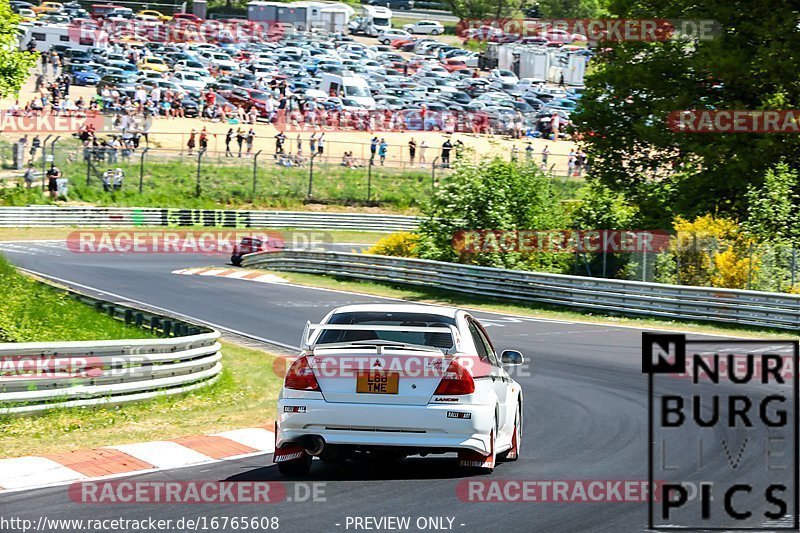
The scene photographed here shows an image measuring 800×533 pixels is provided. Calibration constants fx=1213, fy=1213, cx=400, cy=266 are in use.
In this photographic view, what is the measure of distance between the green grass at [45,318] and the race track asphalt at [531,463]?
9.46 feet

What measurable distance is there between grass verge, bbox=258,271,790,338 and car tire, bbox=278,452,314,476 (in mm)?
17288

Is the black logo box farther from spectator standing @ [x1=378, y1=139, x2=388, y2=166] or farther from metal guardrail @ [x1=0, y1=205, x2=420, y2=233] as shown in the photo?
spectator standing @ [x1=378, y1=139, x2=388, y2=166]

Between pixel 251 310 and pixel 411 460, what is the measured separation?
17599 millimetres

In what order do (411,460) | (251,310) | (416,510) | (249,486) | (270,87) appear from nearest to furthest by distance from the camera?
(416,510)
(249,486)
(411,460)
(251,310)
(270,87)

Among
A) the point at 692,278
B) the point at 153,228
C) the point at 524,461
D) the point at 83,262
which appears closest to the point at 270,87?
the point at 153,228

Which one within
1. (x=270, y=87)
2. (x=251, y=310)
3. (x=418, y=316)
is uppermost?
(x=270, y=87)

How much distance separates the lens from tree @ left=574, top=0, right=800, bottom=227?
3191 centimetres

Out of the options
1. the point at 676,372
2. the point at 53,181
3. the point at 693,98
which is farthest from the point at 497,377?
the point at 53,181

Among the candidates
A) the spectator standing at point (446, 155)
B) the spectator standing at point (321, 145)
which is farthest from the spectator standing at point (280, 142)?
the spectator standing at point (446, 155)

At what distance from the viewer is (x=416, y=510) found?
8531mm

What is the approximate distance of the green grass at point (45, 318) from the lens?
16438mm

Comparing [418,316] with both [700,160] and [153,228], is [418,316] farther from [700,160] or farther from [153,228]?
[153,228]

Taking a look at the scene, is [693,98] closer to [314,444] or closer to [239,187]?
[314,444]

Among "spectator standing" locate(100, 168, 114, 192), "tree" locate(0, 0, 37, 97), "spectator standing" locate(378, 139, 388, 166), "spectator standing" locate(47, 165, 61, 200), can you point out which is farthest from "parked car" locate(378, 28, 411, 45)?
"tree" locate(0, 0, 37, 97)
